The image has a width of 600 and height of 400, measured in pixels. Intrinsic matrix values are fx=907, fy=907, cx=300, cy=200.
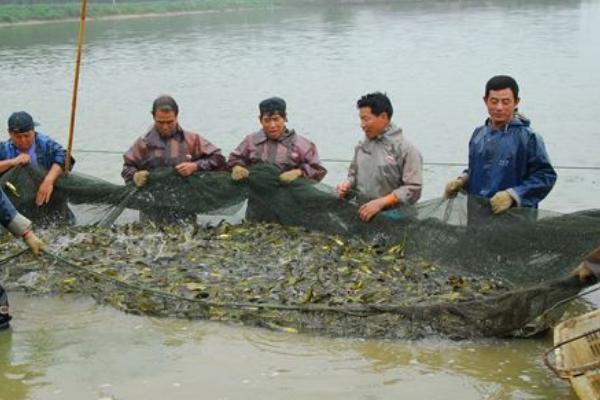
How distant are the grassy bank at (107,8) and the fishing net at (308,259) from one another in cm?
4144

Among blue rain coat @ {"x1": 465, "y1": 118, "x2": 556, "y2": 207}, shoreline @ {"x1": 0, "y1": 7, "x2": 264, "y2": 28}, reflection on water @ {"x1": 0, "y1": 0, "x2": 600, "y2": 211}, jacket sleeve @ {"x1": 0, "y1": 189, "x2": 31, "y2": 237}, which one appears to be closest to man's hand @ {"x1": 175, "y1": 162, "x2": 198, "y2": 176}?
jacket sleeve @ {"x1": 0, "y1": 189, "x2": 31, "y2": 237}

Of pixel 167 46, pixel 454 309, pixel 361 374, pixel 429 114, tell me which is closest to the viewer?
pixel 361 374

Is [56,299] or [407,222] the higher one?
[407,222]

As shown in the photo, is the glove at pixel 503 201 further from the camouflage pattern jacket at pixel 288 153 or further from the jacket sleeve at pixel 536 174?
the camouflage pattern jacket at pixel 288 153

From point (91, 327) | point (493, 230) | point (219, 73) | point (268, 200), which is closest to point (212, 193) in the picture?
point (268, 200)

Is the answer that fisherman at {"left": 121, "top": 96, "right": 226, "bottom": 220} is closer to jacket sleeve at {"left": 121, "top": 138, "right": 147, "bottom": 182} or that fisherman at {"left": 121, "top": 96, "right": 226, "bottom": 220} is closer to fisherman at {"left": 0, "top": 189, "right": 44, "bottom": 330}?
jacket sleeve at {"left": 121, "top": 138, "right": 147, "bottom": 182}

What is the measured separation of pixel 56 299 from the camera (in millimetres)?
5969

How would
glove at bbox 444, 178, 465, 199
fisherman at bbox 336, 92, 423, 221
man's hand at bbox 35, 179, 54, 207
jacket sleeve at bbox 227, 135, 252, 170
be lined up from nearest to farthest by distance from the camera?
glove at bbox 444, 178, 465, 199
fisherman at bbox 336, 92, 423, 221
jacket sleeve at bbox 227, 135, 252, 170
man's hand at bbox 35, 179, 54, 207

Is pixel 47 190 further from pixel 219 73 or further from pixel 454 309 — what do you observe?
pixel 219 73

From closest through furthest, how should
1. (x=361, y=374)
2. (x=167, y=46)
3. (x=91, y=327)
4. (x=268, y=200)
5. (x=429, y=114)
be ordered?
(x=361, y=374) → (x=91, y=327) → (x=268, y=200) → (x=429, y=114) → (x=167, y=46)

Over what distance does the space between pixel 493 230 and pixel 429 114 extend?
463 inches

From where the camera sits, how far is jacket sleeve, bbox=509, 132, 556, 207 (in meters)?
5.67

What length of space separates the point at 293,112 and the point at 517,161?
41.2 feet

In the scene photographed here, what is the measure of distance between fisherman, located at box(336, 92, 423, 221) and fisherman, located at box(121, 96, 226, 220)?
1409 mm
